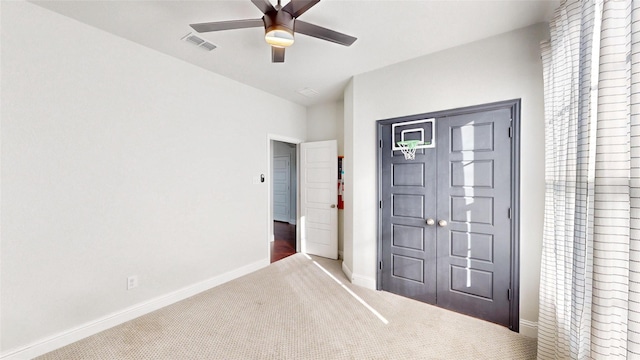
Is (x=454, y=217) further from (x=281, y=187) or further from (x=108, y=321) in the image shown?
(x=281, y=187)

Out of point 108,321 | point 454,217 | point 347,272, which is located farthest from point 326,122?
point 108,321

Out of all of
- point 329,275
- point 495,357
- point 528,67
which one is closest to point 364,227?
point 329,275

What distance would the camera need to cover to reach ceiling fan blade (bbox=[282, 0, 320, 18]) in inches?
61.0

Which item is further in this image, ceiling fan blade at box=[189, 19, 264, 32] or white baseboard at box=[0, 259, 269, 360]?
white baseboard at box=[0, 259, 269, 360]

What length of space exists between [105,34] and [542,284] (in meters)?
4.31

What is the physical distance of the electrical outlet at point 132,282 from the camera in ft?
7.95

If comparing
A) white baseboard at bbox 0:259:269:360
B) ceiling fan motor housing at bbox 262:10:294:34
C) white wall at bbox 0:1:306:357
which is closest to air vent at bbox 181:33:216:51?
white wall at bbox 0:1:306:357

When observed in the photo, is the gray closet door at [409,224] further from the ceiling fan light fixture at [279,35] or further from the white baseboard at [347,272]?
the ceiling fan light fixture at [279,35]

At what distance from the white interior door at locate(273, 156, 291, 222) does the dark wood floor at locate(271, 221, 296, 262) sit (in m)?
0.32

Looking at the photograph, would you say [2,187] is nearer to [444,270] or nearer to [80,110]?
A: [80,110]

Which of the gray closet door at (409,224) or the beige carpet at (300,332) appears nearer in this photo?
the beige carpet at (300,332)

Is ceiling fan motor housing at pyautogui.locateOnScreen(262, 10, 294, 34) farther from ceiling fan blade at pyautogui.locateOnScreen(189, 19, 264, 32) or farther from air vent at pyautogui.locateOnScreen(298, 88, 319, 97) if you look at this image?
air vent at pyautogui.locateOnScreen(298, 88, 319, 97)

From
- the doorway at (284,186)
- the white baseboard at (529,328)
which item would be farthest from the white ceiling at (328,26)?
the doorway at (284,186)

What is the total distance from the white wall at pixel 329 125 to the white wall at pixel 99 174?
1.58 meters
